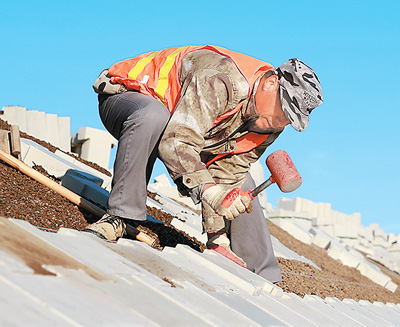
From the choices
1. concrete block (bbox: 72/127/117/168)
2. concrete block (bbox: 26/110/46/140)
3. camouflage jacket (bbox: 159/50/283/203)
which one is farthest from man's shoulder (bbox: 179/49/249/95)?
concrete block (bbox: 72/127/117/168)

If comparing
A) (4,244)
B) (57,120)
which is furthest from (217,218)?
(57,120)

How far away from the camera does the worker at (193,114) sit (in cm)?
288

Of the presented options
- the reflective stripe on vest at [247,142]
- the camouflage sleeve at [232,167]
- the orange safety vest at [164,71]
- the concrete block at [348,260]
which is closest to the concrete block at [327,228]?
the concrete block at [348,260]

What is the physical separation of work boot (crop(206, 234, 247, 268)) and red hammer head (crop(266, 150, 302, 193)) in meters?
0.74

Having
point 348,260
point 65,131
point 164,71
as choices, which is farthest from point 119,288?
point 348,260

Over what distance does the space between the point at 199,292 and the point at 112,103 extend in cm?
168

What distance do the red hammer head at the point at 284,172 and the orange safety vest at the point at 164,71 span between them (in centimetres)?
39

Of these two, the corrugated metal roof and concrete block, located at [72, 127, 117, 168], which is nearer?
the corrugated metal roof

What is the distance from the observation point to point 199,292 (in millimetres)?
2100

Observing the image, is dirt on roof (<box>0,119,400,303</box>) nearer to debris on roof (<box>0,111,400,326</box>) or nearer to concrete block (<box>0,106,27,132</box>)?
debris on roof (<box>0,111,400,326</box>)

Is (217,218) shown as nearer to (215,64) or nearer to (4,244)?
(215,64)

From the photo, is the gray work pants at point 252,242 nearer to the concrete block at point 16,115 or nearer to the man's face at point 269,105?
the man's face at point 269,105

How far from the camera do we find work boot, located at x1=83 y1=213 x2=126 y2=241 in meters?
2.88

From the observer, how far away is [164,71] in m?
3.20
